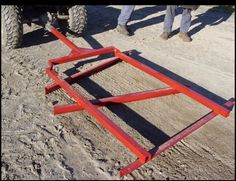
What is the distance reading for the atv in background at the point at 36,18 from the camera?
4.89 metres

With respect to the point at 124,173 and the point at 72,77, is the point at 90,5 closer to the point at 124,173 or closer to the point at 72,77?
the point at 72,77

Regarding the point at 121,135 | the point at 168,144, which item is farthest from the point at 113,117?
the point at 168,144

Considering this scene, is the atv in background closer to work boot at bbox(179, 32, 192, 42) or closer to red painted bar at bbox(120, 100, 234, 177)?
work boot at bbox(179, 32, 192, 42)

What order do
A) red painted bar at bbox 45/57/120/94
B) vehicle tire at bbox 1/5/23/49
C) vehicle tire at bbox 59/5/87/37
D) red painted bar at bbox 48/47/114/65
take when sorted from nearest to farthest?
red painted bar at bbox 45/57/120/94
red painted bar at bbox 48/47/114/65
vehicle tire at bbox 1/5/23/49
vehicle tire at bbox 59/5/87/37

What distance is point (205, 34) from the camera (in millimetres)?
6195

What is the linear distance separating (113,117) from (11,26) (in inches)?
96.2

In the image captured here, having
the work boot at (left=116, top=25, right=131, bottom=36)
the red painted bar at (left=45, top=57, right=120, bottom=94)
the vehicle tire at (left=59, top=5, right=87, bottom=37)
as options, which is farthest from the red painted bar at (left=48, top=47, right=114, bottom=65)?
the work boot at (left=116, top=25, right=131, bottom=36)

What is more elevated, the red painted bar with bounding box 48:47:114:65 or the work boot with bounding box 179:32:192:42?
Answer: the work boot with bounding box 179:32:192:42

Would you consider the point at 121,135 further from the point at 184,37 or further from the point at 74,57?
the point at 184,37

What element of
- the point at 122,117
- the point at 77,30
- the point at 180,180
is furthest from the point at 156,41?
the point at 180,180

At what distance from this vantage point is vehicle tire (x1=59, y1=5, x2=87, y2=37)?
18.0 feet

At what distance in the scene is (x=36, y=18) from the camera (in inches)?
203

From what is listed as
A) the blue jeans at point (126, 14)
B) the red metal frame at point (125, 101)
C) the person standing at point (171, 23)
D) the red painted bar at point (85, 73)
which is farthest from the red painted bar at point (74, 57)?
the person standing at point (171, 23)

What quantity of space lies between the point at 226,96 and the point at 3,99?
9.45ft
